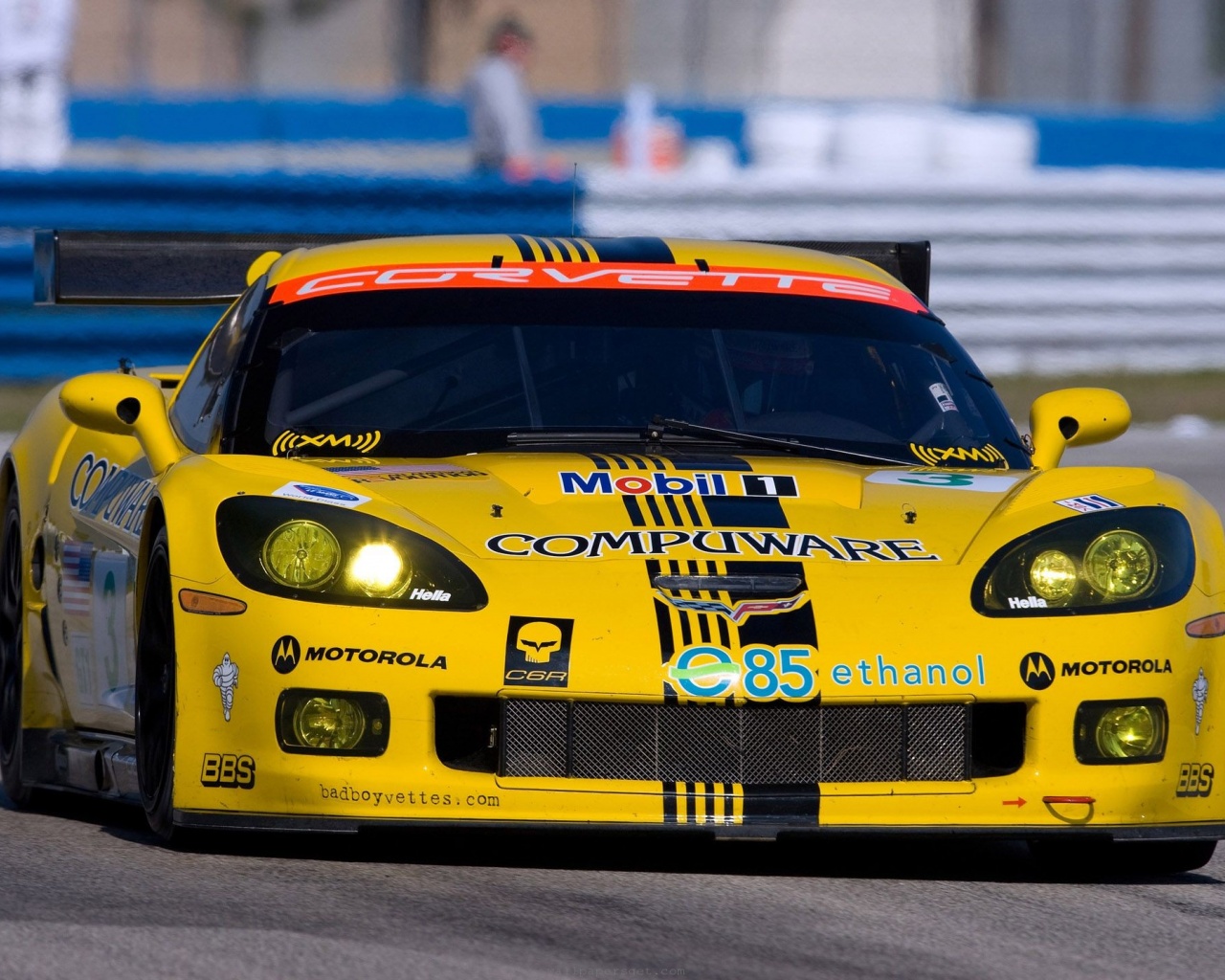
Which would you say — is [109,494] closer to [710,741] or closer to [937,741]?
[710,741]

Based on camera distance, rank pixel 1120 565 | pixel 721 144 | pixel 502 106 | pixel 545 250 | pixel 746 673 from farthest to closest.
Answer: pixel 721 144, pixel 502 106, pixel 545 250, pixel 1120 565, pixel 746 673

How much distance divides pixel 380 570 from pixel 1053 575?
3.83 ft

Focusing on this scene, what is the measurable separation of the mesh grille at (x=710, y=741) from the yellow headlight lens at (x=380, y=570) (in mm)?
301

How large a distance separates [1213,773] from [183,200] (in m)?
10.3

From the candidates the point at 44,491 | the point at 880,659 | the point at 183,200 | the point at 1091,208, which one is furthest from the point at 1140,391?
the point at 880,659

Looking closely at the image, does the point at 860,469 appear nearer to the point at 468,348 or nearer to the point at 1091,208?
the point at 468,348

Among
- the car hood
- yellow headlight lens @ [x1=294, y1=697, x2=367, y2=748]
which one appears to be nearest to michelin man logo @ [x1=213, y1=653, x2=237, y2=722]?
yellow headlight lens @ [x1=294, y1=697, x2=367, y2=748]

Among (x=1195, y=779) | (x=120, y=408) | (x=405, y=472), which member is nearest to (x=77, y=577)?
(x=120, y=408)

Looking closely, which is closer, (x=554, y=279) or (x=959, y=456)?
(x=959, y=456)

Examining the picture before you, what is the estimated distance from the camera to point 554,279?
18.4ft

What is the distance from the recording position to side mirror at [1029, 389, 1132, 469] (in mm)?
5621

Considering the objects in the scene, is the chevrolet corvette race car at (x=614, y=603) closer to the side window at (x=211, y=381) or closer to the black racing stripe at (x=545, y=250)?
the side window at (x=211, y=381)

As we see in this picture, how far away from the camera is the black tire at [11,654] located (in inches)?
224

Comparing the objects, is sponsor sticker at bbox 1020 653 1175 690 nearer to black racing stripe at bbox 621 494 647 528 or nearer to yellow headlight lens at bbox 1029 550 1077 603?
yellow headlight lens at bbox 1029 550 1077 603
